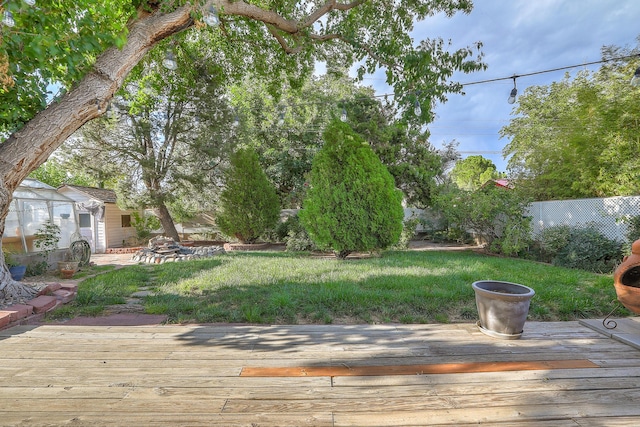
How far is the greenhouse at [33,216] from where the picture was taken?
6.42 m

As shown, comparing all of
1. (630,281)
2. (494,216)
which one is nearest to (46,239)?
(630,281)

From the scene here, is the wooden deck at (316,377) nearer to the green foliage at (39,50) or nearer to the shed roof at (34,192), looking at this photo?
the green foliage at (39,50)

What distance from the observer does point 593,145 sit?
710 centimetres

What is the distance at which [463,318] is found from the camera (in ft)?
10.8

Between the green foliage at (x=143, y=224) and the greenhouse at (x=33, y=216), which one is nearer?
the greenhouse at (x=33, y=216)

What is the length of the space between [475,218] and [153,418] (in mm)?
8742

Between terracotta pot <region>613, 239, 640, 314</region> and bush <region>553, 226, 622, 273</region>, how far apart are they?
4.42 meters

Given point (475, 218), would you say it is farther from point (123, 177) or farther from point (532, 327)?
point (123, 177)

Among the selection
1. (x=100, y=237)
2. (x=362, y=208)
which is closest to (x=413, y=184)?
(x=362, y=208)

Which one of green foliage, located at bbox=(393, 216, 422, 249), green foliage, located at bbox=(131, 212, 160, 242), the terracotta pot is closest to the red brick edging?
the terracotta pot

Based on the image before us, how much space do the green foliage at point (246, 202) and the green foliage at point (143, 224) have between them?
570cm

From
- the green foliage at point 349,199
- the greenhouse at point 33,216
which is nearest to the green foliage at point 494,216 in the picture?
the green foliage at point 349,199

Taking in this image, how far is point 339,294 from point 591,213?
7155 millimetres

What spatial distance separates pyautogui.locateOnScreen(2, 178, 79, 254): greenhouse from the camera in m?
6.42
